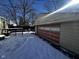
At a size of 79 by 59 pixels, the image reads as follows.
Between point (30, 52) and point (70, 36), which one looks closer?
point (70, 36)

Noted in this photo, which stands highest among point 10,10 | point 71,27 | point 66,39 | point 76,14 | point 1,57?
point 10,10

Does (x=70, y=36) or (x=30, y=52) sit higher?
(x=70, y=36)

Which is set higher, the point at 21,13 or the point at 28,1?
the point at 28,1

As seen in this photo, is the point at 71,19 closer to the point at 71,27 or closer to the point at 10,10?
the point at 71,27

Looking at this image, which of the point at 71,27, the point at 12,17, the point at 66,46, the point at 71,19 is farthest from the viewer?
the point at 12,17

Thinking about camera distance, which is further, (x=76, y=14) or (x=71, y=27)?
(x=71, y=27)

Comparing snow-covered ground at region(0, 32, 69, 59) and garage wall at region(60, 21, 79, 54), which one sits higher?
garage wall at region(60, 21, 79, 54)

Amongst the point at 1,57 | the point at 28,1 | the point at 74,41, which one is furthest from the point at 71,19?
the point at 28,1

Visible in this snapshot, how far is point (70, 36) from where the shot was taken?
6.75 meters

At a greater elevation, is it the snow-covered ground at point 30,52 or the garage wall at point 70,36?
the garage wall at point 70,36

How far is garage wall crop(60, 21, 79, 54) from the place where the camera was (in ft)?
20.0

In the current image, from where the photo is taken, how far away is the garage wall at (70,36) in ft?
20.0

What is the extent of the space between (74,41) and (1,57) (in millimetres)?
2914

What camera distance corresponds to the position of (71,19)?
6184 millimetres
